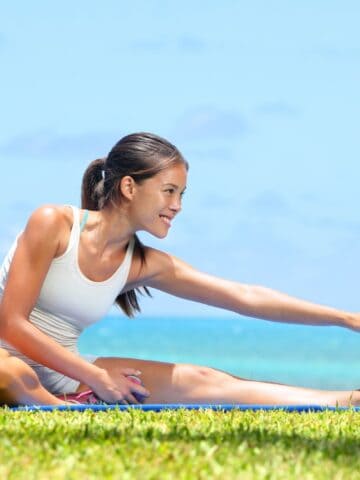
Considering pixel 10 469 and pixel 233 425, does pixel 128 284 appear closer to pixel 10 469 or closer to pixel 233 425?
pixel 233 425

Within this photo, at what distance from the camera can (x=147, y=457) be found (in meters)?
3.99

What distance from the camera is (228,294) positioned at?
6652 millimetres

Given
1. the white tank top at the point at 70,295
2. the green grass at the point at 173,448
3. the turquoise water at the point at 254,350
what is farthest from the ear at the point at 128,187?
the turquoise water at the point at 254,350

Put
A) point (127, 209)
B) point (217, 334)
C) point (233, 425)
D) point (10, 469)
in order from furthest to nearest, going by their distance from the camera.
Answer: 1. point (217, 334)
2. point (127, 209)
3. point (233, 425)
4. point (10, 469)

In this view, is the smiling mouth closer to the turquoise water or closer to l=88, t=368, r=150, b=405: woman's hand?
l=88, t=368, r=150, b=405: woman's hand

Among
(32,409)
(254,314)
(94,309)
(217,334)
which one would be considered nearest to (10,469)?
(32,409)

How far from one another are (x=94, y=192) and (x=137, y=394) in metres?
1.21

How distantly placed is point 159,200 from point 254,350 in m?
38.1

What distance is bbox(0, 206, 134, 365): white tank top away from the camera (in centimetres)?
632

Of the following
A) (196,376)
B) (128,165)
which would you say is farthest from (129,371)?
(128,165)

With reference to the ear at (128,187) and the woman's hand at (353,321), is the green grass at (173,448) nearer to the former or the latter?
the woman's hand at (353,321)

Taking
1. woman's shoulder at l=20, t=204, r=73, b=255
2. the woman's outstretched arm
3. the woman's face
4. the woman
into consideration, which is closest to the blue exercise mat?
the woman

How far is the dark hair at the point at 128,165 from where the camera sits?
625cm

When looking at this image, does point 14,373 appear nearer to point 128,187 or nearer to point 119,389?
point 119,389
